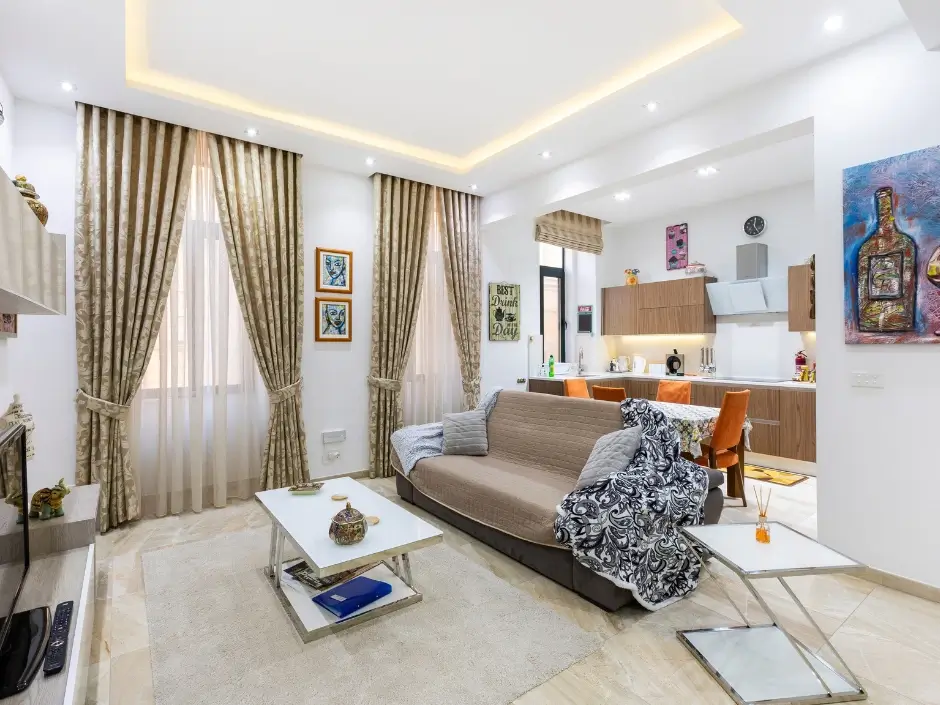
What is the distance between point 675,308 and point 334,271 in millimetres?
4136

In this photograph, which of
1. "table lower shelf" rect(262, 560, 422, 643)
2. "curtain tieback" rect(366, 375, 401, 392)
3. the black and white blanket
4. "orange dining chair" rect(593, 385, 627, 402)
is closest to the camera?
"table lower shelf" rect(262, 560, 422, 643)

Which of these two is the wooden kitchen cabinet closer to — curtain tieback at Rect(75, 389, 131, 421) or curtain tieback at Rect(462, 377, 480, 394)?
curtain tieback at Rect(462, 377, 480, 394)

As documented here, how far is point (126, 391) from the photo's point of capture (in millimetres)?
3426

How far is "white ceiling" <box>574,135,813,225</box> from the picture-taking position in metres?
4.52

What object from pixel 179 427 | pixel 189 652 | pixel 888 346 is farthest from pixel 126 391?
pixel 888 346

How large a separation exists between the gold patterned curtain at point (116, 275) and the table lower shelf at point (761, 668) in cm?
355

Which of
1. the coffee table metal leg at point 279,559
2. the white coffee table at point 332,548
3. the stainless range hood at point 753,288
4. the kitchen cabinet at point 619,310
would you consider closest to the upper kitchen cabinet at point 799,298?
the stainless range hood at point 753,288

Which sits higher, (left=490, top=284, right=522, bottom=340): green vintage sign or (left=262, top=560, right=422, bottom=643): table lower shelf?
(left=490, top=284, right=522, bottom=340): green vintage sign

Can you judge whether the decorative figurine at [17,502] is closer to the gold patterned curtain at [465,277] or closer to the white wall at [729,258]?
the gold patterned curtain at [465,277]

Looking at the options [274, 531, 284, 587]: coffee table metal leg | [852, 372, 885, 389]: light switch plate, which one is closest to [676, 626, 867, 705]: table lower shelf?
[852, 372, 885, 389]: light switch plate

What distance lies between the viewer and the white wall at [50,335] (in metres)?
3.22

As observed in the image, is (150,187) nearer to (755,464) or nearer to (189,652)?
(189,652)

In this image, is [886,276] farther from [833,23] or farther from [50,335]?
[50,335]

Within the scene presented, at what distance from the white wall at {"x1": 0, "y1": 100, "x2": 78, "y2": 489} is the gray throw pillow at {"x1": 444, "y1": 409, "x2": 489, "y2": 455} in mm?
2563
